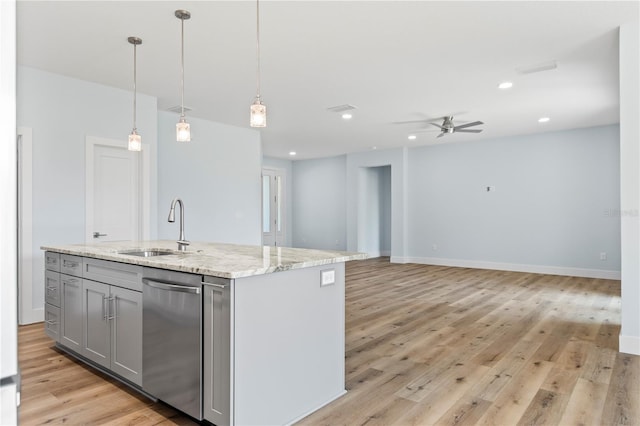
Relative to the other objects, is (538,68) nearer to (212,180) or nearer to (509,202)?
(509,202)

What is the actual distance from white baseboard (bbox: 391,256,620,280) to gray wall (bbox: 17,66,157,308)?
6769 mm

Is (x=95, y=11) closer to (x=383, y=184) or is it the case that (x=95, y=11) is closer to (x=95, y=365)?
(x=95, y=365)

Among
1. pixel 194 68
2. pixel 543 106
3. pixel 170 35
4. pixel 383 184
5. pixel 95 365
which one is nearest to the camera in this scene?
pixel 95 365

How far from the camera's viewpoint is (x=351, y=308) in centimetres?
486

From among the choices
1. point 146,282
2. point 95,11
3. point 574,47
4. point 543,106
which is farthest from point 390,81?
point 146,282

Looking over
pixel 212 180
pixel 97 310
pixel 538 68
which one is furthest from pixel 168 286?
→ pixel 212 180

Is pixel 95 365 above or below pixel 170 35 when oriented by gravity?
below

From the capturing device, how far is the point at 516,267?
26.1 feet

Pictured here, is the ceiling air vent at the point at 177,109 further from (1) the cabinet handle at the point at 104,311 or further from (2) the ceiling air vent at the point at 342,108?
(1) the cabinet handle at the point at 104,311

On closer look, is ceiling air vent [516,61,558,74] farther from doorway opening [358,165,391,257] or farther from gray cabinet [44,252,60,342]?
doorway opening [358,165,391,257]

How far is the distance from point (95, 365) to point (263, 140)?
6.07 m

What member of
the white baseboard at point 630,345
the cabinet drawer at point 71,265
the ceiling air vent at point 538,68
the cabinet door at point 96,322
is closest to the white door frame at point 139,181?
the cabinet drawer at point 71,265

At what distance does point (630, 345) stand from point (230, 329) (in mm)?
3296

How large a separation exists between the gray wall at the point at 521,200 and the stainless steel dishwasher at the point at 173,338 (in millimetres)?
7428
